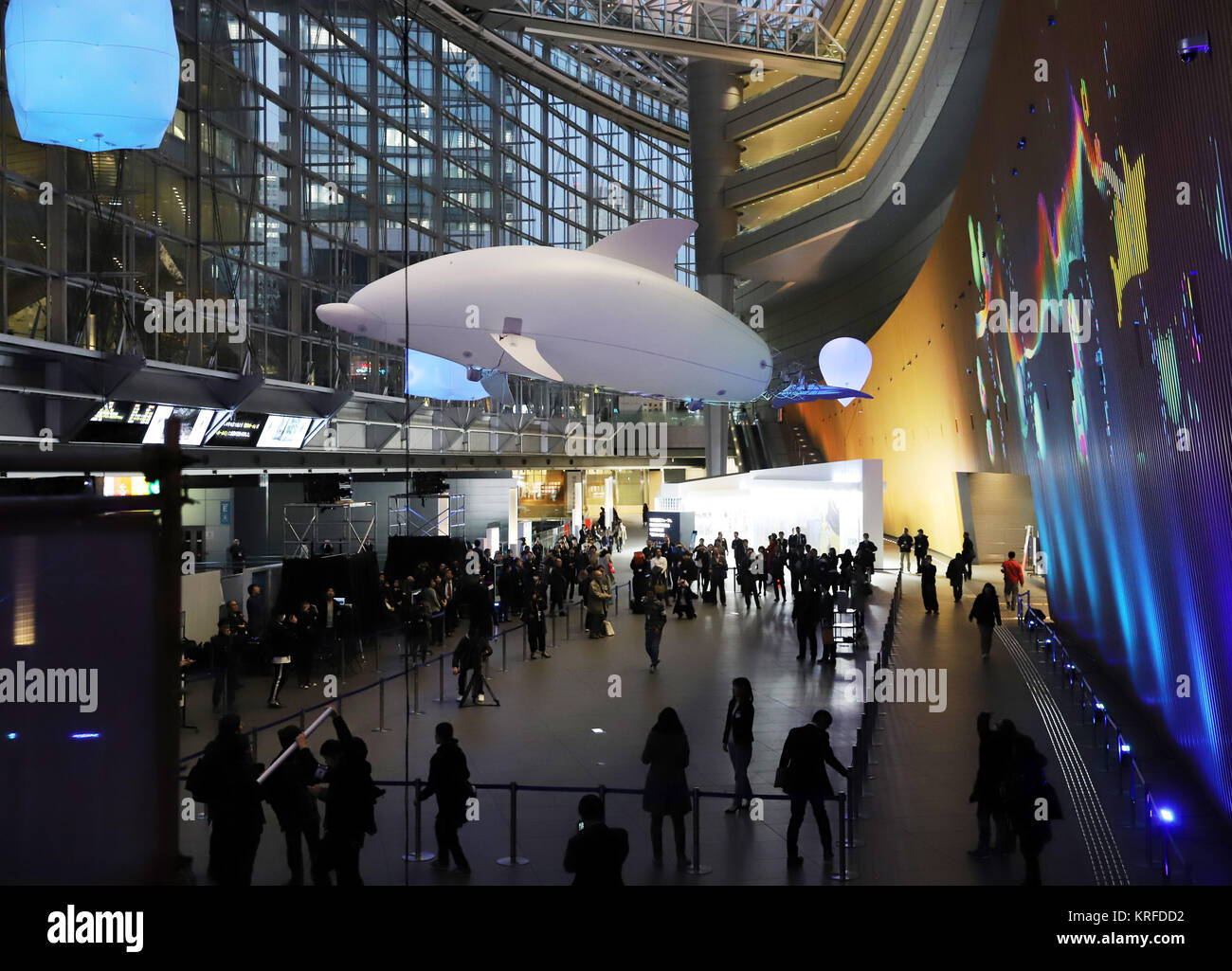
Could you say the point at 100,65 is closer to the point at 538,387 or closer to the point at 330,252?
the point at 330,252

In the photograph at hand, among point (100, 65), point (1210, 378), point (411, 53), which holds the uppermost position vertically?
point (411, 53)

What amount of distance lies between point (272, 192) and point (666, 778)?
20.1m

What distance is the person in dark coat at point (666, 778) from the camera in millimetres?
6738

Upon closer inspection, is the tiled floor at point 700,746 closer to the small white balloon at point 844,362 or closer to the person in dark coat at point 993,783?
the person in dark coat at point 993,783

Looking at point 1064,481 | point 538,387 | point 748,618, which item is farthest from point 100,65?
point 538,387

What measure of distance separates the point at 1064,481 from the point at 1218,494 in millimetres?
7439

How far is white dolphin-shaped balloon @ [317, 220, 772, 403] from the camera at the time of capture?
1090 centimetres

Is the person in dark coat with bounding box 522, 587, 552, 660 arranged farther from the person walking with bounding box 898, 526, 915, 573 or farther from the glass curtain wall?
the person walking with bounding box 898, 526, 915, 573

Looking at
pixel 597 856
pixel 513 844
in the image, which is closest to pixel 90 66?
→ pixel 513 844

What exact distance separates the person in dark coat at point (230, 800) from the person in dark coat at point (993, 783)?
184 inches

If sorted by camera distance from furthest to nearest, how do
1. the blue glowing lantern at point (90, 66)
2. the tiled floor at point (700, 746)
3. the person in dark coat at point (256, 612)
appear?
the person in dark coat at point (256, 612)
the blue glowing lantern at point (90, 66)
the tiled floor at point (700, 746)

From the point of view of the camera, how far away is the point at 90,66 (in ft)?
29.1

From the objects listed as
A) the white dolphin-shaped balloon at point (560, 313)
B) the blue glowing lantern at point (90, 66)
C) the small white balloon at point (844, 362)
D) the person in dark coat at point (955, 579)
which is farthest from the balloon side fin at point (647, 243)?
the small white balloon at point (844, 362)

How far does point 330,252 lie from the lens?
25.5 m
